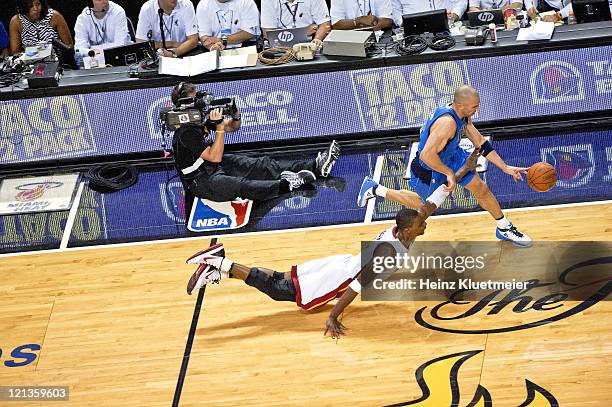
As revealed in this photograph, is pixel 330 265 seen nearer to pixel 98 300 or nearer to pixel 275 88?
pixel 98 300

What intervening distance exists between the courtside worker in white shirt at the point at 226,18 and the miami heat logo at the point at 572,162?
4.23 meters

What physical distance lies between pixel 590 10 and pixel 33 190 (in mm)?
6954

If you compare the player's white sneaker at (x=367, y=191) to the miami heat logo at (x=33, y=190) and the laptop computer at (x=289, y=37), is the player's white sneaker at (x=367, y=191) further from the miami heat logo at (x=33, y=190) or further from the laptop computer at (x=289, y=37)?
the miami heat logo at (x=33, y=190)

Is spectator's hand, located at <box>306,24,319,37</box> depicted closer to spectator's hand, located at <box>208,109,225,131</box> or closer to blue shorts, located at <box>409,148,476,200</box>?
spectator's hand, located at <box>208,109,225,131</box>

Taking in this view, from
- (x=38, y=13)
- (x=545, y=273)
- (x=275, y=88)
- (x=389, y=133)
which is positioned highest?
(x=38, y=13)

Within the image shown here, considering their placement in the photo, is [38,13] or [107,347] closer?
[107,347]

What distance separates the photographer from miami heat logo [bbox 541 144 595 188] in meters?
11.6

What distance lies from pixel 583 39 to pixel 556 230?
2.79 metres

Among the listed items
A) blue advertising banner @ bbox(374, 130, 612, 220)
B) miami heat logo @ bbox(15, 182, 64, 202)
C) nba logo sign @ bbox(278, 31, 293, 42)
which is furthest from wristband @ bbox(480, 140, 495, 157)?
miami heat logo @ bbox(15, 182, 64, 202)

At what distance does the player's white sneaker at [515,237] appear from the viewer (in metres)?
10.5

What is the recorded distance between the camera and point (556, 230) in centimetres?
1066

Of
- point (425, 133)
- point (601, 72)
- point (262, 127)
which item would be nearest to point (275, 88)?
point (262, 127)

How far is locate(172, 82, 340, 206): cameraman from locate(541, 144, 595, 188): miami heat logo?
2.46 m

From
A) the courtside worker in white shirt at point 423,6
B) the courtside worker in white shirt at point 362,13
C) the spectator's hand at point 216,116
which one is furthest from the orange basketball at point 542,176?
the courtside worker in white shirt at point 362,13
